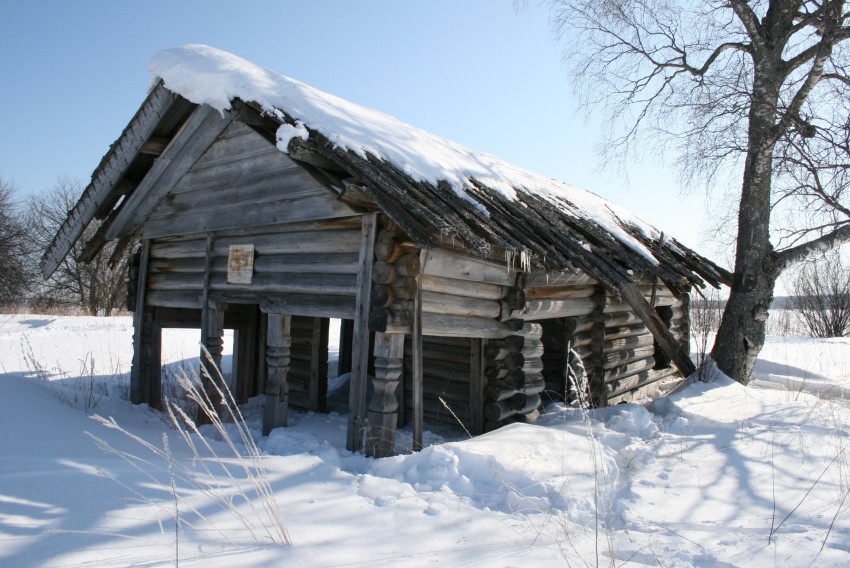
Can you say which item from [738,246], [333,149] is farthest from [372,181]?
[738,246]

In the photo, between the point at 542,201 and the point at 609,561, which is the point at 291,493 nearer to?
the point at 609,561

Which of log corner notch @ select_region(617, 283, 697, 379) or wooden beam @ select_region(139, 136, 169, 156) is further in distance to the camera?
log corner notch @ select_region(617, 283, 697, 379)

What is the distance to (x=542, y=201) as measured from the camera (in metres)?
8.02

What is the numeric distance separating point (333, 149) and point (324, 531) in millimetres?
3203

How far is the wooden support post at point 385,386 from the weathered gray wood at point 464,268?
76cm

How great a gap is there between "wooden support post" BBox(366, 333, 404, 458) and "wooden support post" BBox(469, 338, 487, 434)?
2.00m

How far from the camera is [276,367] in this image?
20.3 ft

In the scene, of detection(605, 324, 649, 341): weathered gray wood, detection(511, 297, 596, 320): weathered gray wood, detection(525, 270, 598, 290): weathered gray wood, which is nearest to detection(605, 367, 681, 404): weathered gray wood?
detection(605, 324, 649, 341): weathered gray wood

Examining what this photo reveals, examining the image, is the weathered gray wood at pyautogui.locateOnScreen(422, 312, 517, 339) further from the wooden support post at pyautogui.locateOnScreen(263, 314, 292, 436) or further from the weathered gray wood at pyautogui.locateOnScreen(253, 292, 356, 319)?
the wooden support post at pyautogui.locateOnScreen(263, 314, 292, 436)

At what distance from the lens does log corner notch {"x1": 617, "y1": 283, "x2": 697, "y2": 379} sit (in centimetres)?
732

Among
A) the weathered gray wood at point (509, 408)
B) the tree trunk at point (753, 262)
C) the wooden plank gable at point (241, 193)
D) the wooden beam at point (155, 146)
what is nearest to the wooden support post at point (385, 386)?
the wooden plank gable at point (241, 193)

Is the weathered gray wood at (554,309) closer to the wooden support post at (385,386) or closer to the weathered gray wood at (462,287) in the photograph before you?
the weathered gray wood at (462,287)

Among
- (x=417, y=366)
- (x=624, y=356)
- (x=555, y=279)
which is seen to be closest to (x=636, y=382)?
(x=624, y=356)

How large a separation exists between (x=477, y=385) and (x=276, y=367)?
Result: 2.47 m
